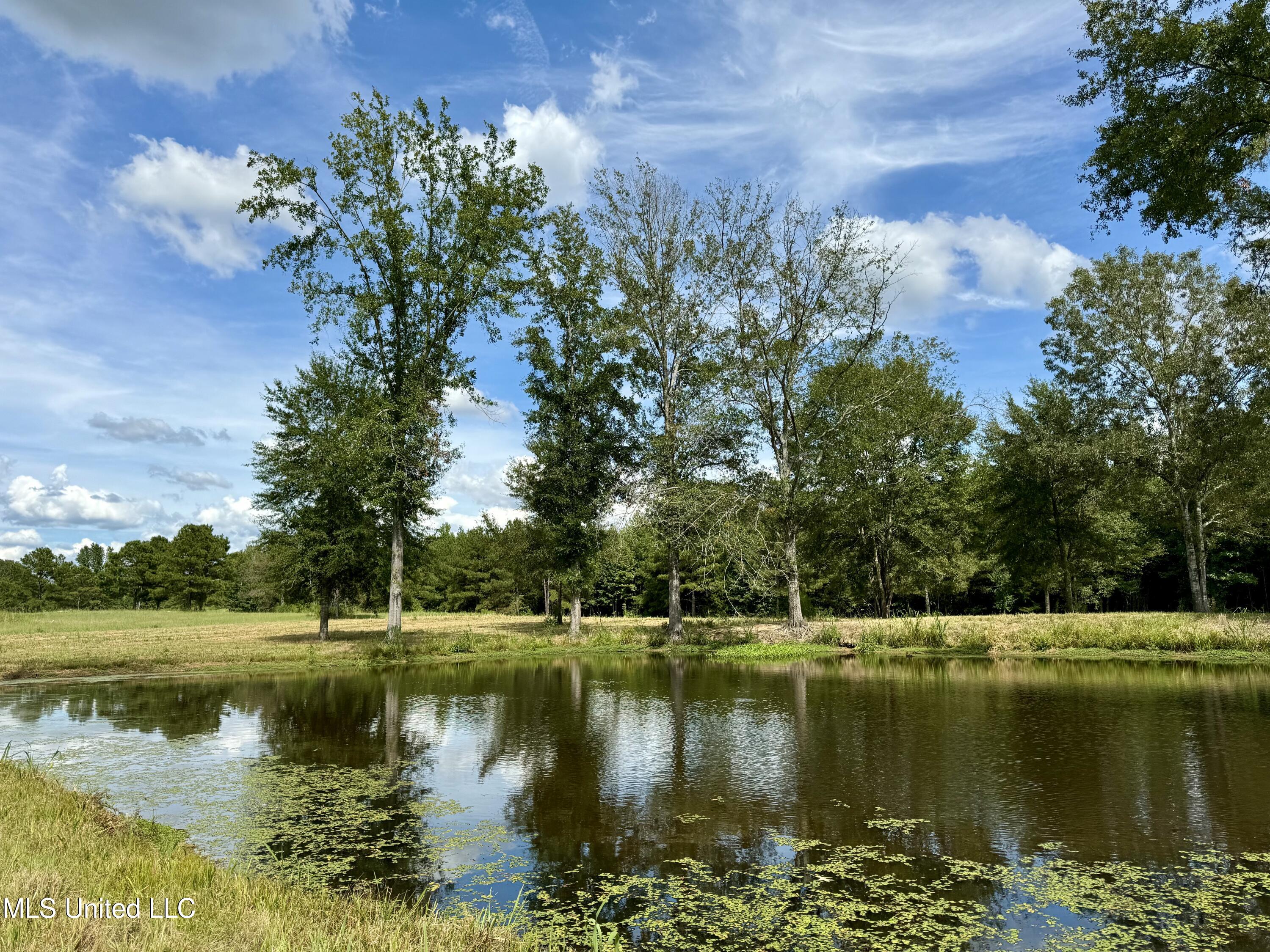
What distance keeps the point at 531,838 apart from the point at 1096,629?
25.5 m

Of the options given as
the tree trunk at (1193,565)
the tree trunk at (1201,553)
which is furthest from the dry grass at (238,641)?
the tree trunk at (1201,553)

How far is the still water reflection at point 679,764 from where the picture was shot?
802 centimetres

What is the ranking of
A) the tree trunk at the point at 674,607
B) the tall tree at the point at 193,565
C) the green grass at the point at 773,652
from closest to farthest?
the green grass at the point at 773,652 → the tree trunk at the point at 674,607 → the tall tree at the point at 193,565

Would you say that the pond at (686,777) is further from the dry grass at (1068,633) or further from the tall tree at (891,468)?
the tall tree at (891,468)

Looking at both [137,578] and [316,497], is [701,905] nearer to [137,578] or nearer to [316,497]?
[316,497]

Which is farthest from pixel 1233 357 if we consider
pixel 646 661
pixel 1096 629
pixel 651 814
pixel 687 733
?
pixel 651 814

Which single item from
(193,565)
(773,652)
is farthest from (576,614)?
(193,565)

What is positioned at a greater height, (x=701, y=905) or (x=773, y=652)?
(x=701, y=905)

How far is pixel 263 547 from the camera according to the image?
35188mm

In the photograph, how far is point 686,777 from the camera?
10898mm

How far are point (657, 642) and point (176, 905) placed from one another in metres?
29.6

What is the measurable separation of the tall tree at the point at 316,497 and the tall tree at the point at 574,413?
8.74 meters

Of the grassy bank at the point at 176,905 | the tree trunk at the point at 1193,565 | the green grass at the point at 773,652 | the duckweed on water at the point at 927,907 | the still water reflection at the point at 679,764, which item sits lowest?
the green grass at the point at 773,652

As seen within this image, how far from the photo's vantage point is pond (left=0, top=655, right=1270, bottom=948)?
7.42 m
